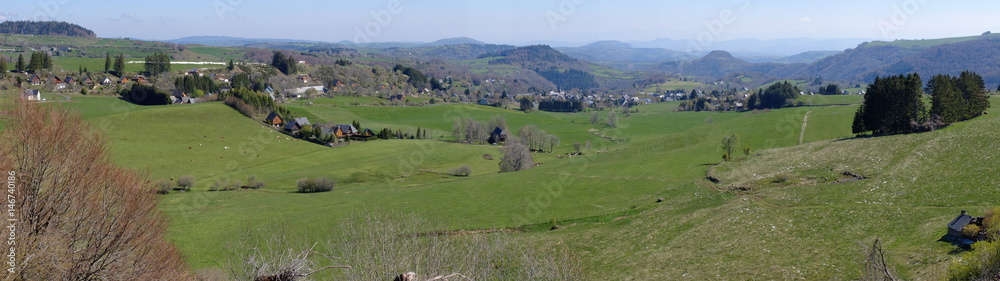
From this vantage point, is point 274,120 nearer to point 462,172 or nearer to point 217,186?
point 217,186

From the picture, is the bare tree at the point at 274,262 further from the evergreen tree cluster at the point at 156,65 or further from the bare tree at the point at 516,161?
the evergreen tree cluster at the point at 156,65

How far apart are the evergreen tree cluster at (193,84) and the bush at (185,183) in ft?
323

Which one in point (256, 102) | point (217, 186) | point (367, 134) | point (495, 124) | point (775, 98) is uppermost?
point (775, 98)

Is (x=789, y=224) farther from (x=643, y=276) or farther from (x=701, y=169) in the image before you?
(x=701, y=169)

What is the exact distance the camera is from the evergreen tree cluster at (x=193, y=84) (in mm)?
152125

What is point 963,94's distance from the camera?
229 feet

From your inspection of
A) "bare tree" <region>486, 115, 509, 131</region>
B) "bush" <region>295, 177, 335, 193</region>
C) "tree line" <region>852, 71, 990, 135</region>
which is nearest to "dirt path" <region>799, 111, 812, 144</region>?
"tree line" <region>852, 71, 990, 135</region>

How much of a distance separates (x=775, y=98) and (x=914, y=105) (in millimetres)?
119940

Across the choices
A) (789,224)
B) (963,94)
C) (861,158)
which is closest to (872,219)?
(789,224)

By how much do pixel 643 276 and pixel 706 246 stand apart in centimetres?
605

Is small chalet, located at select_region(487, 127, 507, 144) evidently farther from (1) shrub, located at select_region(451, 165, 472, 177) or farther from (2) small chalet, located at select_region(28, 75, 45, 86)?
(2) small chalet, located at select_region(28, 75, 45, 86)

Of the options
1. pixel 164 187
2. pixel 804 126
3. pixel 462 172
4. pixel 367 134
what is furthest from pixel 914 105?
pixel 367 134

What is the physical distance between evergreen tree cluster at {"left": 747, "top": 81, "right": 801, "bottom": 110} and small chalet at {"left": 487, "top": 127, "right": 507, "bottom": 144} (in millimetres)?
95093

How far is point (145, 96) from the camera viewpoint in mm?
128000
